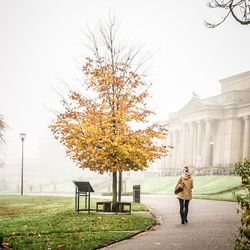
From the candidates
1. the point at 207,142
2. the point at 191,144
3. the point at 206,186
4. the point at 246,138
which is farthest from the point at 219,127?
the point at 206,186

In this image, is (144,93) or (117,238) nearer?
(117,238)

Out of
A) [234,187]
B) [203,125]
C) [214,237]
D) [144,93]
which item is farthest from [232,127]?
[214,237]

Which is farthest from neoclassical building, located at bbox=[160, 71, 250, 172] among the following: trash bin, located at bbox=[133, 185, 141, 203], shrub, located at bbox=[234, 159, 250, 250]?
shrub, located at bbox=[234, 159, 250, 250]

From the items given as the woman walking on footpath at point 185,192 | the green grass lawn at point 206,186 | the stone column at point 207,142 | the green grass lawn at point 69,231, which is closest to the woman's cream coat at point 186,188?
the woman walking on footpath at point 185,192

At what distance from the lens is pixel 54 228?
421 inches

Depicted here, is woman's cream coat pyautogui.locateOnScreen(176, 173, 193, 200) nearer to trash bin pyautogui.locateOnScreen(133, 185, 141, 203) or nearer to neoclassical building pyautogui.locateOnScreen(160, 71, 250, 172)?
trash bin pyautogui.locateOnScreen(133, 185, 141, 203)

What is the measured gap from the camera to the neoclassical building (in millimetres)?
54031

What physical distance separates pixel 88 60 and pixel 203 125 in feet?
158

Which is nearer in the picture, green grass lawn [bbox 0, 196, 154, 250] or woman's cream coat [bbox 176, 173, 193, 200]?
green grass lawn [bbox 0, 196, 154, 250]

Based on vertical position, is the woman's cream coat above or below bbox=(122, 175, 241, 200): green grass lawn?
above

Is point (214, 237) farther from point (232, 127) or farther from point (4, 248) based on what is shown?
point (232, 127)

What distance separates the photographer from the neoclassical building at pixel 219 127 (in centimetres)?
5403

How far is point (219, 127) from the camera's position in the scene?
57438mm

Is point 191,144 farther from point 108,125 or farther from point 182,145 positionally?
point 108,125
